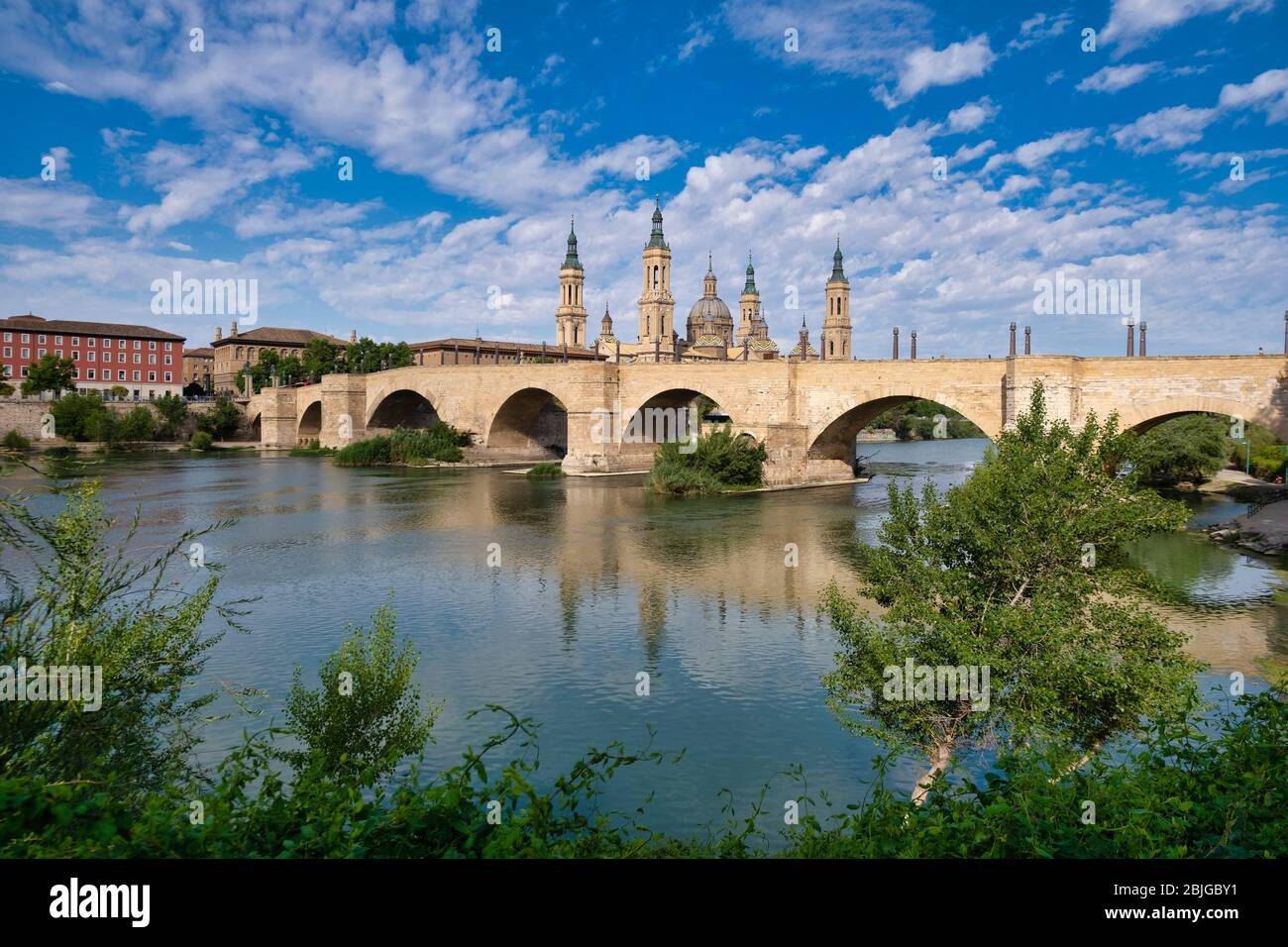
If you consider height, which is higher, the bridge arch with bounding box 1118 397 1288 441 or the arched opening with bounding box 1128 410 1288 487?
the bridge arch with bounding box 1118 397 1288 441

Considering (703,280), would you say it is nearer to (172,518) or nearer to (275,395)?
(275,395)

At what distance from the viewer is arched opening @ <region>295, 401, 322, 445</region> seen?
200 ft

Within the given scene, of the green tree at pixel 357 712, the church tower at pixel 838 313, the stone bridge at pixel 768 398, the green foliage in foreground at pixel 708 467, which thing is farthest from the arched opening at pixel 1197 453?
the church tower at pixel 838 313

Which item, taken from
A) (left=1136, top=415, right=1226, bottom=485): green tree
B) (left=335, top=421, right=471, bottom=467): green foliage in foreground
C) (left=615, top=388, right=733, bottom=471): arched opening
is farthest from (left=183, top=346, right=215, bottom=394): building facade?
(left=1136, top=415, right=1226, bottom=485): green tree

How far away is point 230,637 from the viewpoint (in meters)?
12.7

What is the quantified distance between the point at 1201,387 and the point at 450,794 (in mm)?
27925

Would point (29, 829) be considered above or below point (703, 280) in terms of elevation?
below

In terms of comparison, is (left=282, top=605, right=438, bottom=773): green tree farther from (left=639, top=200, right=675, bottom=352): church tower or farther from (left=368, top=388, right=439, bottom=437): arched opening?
(left=639, top=200, right=675, bottom=352): church tower

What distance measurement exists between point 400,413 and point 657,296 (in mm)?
30456

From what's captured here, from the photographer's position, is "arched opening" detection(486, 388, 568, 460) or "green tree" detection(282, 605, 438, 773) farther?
"arched opening" detection(486, 388, 568, 460)

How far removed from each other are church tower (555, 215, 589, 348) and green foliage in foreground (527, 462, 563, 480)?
43741 millimetres

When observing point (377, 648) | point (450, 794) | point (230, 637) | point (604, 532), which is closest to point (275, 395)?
point (604, 532)

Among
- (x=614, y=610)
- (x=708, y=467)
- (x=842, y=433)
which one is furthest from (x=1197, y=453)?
(x=614, y=610)
